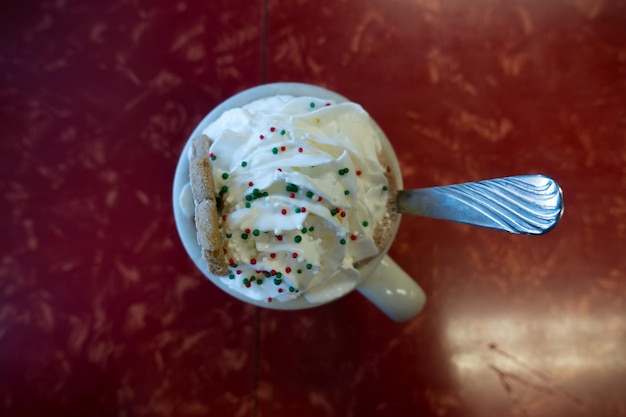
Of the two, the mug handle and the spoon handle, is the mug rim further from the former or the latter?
the spoon handle

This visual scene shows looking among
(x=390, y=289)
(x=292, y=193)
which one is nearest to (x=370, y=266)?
(x=390, y=289)

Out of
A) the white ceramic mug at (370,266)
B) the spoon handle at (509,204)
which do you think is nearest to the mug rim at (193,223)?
the white ceramic mug at (370,266)

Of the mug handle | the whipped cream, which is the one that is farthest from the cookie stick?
the mug handle

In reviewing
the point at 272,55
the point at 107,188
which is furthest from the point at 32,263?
the point at 272,55

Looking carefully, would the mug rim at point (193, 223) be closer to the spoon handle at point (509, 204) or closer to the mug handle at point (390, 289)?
the mug handle at point (390, 289)

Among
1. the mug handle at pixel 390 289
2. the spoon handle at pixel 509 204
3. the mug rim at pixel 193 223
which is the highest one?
the spoon handle at pixel 509 204

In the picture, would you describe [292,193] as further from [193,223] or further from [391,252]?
[391,252]
